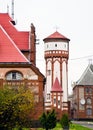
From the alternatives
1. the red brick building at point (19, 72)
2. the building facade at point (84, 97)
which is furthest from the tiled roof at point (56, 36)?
the building facade at point (84, 97)

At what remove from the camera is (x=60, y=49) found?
7350cm

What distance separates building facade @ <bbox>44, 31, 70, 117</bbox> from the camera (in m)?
71.9

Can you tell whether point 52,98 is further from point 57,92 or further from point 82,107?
point 82,107

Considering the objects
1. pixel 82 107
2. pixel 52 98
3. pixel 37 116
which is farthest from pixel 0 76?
pixel 82 107

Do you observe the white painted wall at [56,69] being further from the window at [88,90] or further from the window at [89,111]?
the window at [88,90]

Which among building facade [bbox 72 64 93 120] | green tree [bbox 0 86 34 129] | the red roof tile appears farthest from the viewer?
building facade [bbox 72 64 93 120]

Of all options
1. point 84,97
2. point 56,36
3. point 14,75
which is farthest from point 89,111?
point 14,75

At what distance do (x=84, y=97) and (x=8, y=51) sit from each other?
159 ft

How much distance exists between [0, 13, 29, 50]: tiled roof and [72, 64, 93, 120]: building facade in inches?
1702

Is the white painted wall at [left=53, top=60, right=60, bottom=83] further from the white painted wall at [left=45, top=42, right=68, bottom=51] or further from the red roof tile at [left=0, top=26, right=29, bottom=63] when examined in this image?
the red roof tile at [left=0, top=26, right=29, bottom=63]

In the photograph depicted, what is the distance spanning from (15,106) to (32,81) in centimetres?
2015

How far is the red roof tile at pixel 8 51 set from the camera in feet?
163

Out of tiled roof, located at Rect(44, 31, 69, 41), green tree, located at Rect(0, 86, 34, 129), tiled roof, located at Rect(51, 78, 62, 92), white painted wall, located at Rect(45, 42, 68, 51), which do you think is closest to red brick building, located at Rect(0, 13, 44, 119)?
green tree, located at Rect(0, 86, 34, 129)

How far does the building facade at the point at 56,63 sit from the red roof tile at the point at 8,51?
20078 mm
